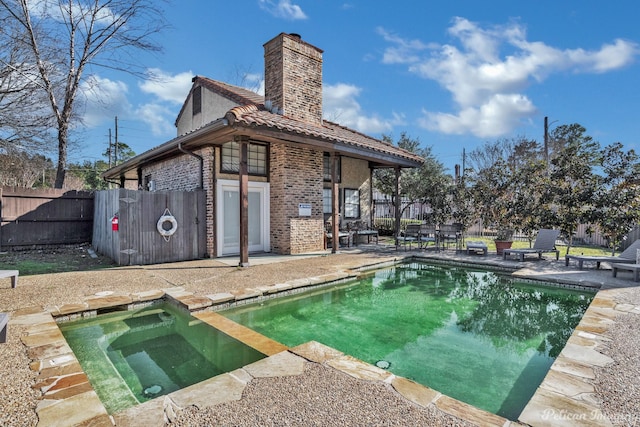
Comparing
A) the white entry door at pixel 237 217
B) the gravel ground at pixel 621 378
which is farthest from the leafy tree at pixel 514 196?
the white entry door at pixel 237 217

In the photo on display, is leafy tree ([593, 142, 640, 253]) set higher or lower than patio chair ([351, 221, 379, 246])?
higher

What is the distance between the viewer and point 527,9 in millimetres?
9562

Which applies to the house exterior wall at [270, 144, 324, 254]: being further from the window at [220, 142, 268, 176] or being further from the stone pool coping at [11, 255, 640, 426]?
the stone pool coping at [11, 255, 640, 426]

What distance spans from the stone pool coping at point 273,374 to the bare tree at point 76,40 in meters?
11.5

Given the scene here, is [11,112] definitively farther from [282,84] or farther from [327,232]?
[327,232]

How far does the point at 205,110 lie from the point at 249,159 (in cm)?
481

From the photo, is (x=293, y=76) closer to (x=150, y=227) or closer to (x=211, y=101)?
(x=211, y=101)

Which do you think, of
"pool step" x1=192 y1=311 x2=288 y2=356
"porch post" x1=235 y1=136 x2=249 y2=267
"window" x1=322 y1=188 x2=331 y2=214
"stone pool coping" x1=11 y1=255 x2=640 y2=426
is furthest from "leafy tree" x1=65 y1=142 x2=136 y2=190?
"stone pool coping" x1=11 y1=255 x2=640 y2=426

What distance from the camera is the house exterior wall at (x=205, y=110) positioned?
1187cm

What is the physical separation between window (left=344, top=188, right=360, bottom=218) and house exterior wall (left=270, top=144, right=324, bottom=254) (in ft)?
9.16

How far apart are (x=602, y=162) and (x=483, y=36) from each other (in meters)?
6.69

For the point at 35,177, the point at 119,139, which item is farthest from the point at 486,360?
the point at 119,139

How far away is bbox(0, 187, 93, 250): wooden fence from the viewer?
10.1 meters

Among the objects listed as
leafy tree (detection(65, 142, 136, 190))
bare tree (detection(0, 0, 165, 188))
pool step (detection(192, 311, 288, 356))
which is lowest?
pool step (detection(192, 311, 288, 356))
